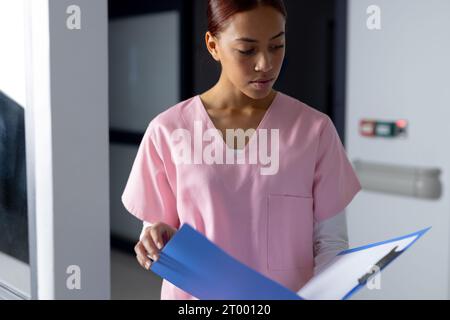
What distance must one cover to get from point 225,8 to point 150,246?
31cm

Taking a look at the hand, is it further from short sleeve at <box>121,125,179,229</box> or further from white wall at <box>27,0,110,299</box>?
white wall at <box>27,0,110,299</box>

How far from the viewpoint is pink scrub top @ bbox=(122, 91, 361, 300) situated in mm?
745

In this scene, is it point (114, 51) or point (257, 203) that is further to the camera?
point (114, 51)

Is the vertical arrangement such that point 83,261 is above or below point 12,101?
below

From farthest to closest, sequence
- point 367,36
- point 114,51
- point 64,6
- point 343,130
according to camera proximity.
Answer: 1. point 114,51
2. point 343,130
3. point 367,36
4. point 64,6

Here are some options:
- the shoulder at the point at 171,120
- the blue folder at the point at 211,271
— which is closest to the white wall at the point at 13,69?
the shoulder at the point at 171,120

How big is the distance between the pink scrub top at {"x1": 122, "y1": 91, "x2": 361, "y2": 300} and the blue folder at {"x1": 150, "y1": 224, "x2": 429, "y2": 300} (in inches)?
6.1

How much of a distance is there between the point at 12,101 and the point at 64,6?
258 millimetres

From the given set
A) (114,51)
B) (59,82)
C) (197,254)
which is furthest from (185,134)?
(114,51)

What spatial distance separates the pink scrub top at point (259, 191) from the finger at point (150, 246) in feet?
0.36

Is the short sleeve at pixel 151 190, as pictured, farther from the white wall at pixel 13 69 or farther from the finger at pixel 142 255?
the white wall at pixel 13 69

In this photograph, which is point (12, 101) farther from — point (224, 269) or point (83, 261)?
point (224, 269)

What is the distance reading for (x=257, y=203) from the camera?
29.4 inches

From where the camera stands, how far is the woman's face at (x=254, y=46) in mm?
696
